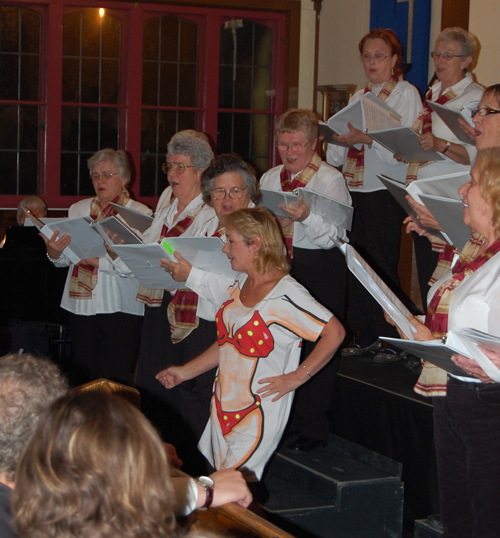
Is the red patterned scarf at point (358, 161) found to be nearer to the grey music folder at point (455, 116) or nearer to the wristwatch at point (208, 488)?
the grey music folder at point (455, 116)

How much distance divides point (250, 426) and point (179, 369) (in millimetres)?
396

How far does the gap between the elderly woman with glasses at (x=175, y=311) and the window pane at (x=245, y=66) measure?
334cm

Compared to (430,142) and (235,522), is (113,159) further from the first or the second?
(235,522)

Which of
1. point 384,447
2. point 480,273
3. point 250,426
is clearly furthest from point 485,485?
point 384,447

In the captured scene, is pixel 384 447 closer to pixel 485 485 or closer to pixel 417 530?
pixel 417 530

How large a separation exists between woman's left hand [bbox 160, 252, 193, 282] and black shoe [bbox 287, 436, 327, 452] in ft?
3.59

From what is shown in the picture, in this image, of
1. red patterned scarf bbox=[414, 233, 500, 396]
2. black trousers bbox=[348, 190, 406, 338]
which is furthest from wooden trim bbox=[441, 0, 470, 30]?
red patterned scarf bbox=[414, 233, 500, 396]

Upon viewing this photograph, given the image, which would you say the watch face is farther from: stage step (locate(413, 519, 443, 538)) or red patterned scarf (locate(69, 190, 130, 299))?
red patterned scarf (locate(69, 190, 130, 299))

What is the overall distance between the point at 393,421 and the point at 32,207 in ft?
11.9

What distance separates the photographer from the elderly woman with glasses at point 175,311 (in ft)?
10.1

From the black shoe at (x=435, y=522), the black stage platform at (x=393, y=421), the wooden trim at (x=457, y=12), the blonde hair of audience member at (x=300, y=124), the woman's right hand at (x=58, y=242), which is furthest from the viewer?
the wooden trim at (x=457, y=12)

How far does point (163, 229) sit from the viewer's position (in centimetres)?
333

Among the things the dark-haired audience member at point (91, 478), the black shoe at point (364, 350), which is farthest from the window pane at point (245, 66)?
the dark-haired audience member at point (91, 478)

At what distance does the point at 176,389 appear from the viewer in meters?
3.09
